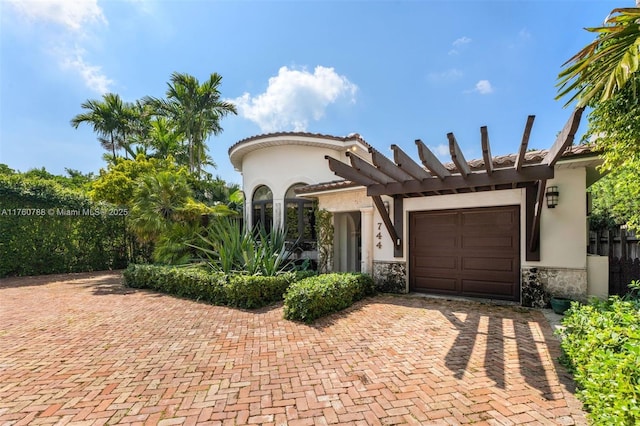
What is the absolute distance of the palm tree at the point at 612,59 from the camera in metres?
3.26

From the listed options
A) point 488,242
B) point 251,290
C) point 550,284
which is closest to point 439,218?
point 488,242

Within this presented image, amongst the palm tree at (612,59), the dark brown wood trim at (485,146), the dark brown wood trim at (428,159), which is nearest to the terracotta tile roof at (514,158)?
the dark brown wood trim at (485,146)

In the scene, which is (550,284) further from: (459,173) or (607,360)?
(607,360)

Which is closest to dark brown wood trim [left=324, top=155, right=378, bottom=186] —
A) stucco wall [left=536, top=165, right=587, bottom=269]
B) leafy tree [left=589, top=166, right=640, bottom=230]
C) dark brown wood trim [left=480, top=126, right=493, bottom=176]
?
dark brown wood trim [left=480, top=126, right=493, bottom=176]

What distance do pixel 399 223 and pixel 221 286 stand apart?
20.4 ft

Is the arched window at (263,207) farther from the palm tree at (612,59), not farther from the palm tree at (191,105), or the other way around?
the palm tree at (612,59)

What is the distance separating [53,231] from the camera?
47.6 ft

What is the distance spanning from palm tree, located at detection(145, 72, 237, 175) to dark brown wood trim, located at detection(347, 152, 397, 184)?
1799 cm

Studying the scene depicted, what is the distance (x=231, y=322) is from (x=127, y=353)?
7.23ft

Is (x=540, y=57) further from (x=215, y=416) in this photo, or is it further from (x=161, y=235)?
(x=161, y=235)

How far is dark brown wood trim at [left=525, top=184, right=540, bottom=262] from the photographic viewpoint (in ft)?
25.6

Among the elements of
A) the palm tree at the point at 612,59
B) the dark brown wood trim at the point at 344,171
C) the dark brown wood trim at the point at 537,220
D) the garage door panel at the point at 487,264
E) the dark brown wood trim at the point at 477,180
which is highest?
the palm tree at the point at 612,59

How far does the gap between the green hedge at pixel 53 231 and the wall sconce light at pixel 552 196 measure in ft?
66.3

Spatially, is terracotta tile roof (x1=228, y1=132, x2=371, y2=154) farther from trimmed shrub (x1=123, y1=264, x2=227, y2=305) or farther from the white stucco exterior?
trimmed shrub (x1=123, y1=264, x2=227, y2=305)
